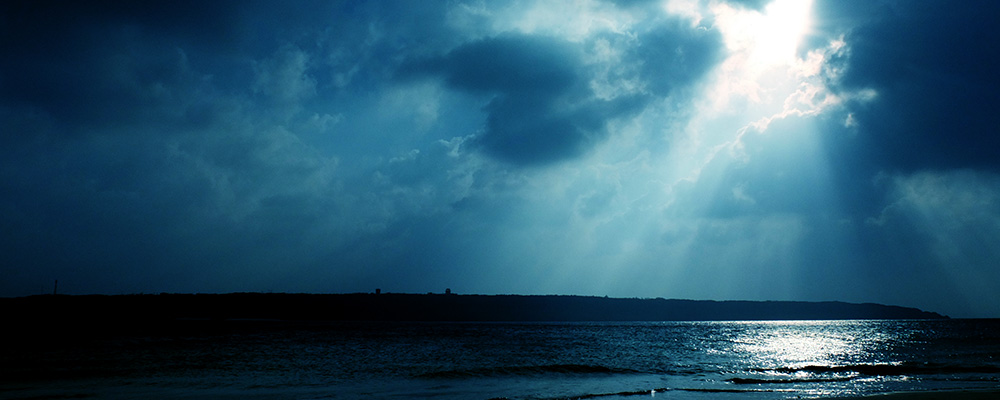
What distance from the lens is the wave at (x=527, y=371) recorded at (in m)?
20.7

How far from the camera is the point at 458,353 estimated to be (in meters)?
→ 31.5

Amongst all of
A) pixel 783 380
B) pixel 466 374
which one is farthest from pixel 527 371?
pixel 783 380

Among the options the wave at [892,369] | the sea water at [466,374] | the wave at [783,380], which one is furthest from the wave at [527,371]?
the wave at [892,369]

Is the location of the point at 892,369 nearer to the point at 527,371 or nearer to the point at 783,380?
the point at 783,380

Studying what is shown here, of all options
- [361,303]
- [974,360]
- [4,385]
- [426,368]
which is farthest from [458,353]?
[361,303]

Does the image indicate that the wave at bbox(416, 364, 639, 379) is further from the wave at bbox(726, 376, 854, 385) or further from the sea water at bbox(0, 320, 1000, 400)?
the wave at bbox(726, 376, 854, 385)

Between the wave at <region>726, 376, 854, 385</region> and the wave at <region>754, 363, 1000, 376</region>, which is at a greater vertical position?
the wave at <region>726, 376, 854, 385</region>

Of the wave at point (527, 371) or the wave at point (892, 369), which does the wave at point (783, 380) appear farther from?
the wave at point (527, 371)

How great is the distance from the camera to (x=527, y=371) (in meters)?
21.8

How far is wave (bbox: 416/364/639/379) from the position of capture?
20.7m

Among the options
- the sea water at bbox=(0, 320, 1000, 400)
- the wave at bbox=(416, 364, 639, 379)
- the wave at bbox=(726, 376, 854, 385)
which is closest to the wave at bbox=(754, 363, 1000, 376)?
the sea water at bbox=(0, 320, 1000, 400)

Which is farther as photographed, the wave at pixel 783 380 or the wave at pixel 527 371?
the wave at pixel 527 371

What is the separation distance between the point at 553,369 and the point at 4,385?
18.7 meters

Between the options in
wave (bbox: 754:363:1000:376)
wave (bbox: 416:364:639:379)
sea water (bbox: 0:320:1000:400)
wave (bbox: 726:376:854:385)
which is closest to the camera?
sea water (bbox: 0:320:1000:400)
